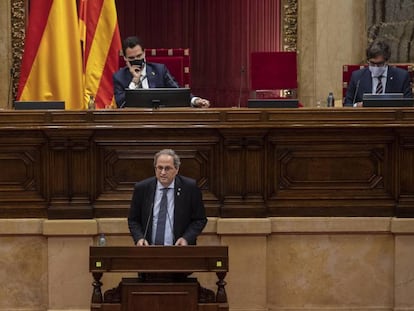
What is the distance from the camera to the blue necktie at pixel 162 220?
20.4 feet

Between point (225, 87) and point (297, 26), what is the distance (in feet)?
9.27

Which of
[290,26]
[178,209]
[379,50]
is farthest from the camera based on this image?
[290,26]

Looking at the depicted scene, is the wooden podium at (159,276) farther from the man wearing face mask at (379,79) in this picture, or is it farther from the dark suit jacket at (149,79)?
the man wearing face mask at (379,79)

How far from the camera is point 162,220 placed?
20.5ft

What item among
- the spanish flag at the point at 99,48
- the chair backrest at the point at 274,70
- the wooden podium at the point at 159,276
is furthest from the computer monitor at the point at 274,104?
the chair backrest at the point at 274,70

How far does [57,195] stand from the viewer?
695 cm

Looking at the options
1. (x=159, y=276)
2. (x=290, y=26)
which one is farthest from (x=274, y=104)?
(x=290, y=26)

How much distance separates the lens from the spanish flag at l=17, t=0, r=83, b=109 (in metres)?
8.33

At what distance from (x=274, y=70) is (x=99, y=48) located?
221 centimetres

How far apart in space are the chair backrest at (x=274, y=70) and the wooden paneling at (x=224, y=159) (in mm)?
3151

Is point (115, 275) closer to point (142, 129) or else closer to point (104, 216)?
point (104, 216)

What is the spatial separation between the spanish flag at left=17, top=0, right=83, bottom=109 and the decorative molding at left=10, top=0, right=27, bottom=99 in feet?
8.39

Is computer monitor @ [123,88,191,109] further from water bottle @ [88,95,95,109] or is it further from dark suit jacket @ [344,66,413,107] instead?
dark suit jacket @ [344,66,413,107]

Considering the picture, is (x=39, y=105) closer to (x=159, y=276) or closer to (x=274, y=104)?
(x=274, y=104)
